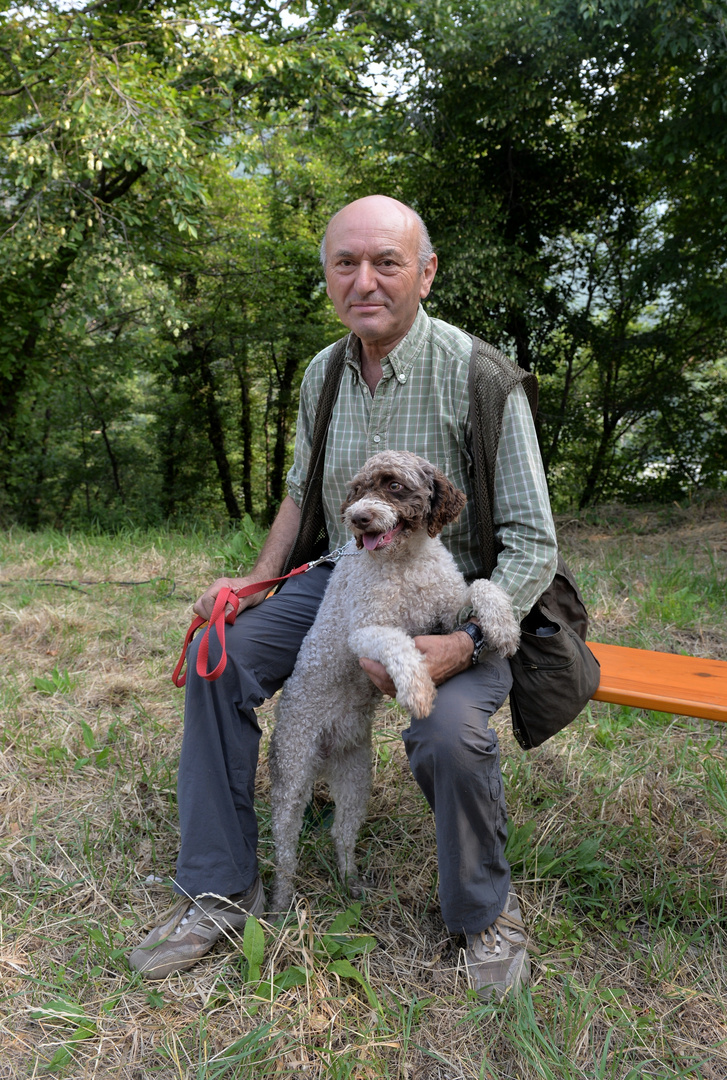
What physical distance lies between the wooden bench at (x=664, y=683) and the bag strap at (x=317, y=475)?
3.63 feet

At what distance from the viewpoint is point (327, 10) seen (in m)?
7.94

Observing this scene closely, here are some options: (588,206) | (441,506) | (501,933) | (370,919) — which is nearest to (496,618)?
(441,506)

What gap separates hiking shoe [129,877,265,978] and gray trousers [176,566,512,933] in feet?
0.15

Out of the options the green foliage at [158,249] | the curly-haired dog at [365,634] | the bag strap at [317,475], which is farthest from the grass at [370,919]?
the green foliage at [158,249]

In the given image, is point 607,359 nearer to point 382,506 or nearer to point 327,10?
point 327,10

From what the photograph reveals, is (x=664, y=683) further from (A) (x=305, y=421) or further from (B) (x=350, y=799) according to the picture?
(A) (x=305, y=421)

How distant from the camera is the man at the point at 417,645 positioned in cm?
201

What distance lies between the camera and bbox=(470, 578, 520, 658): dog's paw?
206cm

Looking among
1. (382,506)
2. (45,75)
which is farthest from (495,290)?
(382,506)

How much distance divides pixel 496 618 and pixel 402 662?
297mm

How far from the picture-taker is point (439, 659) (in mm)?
2064

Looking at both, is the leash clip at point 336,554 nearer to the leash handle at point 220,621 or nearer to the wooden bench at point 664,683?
the leash handle at point 220,621

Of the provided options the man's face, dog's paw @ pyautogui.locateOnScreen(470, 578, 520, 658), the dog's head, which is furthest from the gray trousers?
the man's face

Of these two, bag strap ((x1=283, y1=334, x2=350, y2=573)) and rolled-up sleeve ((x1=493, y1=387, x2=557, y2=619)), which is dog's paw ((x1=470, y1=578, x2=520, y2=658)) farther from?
bag strap ((x1=283, y1=334, x2=350, y2=573))
